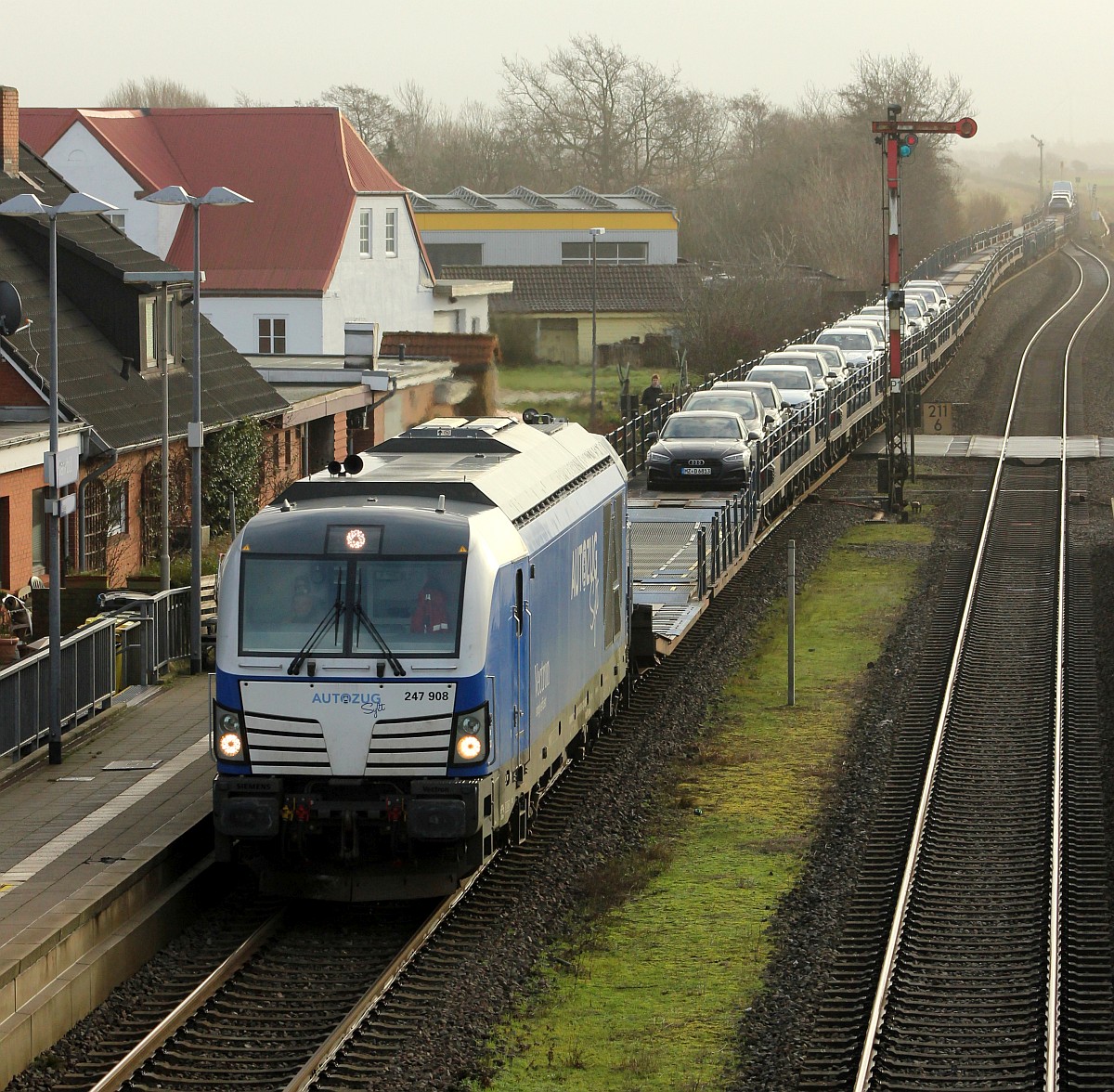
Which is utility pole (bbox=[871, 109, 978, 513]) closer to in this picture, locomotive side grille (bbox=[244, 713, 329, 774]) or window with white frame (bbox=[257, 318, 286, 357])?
window with white frame (bbox=[257, 318, 286, 357])

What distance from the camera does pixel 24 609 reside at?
19.0 meters

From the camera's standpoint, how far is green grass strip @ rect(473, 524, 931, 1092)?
10.5 meters

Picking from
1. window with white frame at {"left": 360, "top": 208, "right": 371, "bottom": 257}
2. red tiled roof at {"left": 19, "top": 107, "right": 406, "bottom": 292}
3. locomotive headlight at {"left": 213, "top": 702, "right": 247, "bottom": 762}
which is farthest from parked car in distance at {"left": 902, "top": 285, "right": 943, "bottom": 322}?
locomotive headlight at {"left": 213, "top": 702, "right": 247, "bottom": 762}

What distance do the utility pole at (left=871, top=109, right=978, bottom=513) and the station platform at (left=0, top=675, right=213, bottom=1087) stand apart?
18.6 metres

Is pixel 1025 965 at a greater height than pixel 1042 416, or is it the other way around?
pixel 1042 416

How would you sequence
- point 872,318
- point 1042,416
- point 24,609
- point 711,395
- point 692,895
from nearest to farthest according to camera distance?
point 692,895 < point 24,609 < point 711,395 < point 1042,416 < point 872,318

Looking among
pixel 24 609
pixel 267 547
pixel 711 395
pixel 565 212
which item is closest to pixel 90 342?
pixel 24 609

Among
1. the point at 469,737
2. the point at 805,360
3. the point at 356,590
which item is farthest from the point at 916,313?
the point at 469,737

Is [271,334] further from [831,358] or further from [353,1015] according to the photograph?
[353,1015]

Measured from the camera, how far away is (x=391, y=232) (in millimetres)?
53094

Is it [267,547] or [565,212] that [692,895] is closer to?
[267,547]

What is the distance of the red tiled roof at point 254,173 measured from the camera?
160ft

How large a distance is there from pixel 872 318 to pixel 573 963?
139 ft

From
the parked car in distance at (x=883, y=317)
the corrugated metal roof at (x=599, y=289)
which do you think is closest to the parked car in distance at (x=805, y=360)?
the parked car in distance at (x=883, y=317)
